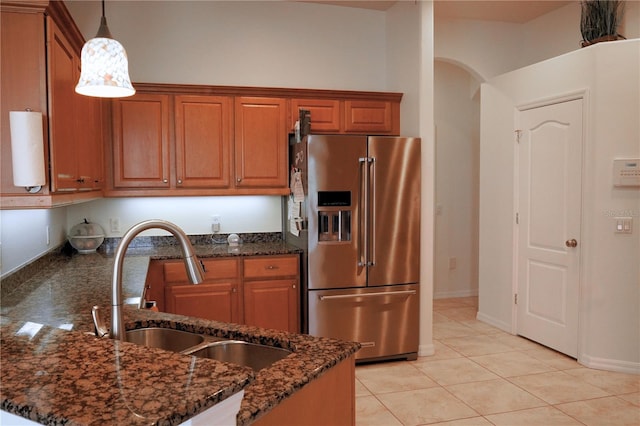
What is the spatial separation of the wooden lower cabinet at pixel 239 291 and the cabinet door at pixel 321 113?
1.14 meters

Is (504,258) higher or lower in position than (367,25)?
lower

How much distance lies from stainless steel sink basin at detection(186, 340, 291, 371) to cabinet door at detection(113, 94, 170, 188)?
101 inches

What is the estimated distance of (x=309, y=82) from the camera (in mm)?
4379

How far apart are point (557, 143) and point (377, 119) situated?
1.48 m

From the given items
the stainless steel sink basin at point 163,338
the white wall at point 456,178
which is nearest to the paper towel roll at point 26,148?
the stainless steel sink basin at point 163,338

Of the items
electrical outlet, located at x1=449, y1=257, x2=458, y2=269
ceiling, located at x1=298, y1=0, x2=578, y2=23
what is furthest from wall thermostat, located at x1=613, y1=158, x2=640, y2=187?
electrical outlet, located at x1=449, y1=257, x2=458, y2=269

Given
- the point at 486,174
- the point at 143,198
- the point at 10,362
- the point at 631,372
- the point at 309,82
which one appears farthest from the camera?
the point at 486,174

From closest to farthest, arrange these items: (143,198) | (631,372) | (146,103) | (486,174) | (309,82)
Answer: (631,372) < (146,103) < (143,198) < (309,82) < (486,174)

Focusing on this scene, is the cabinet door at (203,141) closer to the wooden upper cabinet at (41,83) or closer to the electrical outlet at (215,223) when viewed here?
the electrical outlet at (215,223)

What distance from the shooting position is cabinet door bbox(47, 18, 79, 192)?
2.03 m

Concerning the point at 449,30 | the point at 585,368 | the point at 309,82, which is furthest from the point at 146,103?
the point at 585,368

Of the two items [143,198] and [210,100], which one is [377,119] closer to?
[210,100]

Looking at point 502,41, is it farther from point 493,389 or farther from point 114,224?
point 114,224

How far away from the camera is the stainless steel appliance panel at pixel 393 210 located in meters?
3.65
